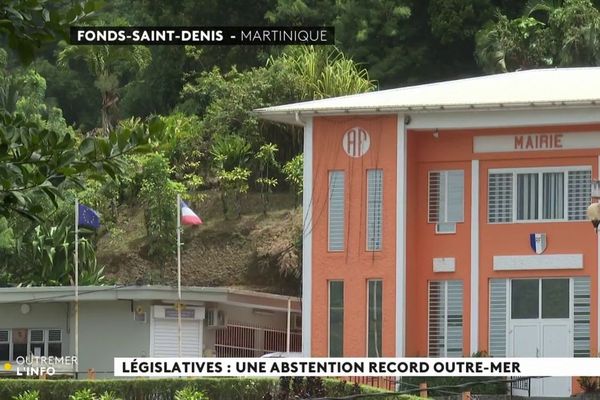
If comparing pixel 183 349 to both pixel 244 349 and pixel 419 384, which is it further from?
pixel 419 384

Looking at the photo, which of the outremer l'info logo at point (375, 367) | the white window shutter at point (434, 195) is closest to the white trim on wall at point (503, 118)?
the white window shutter at point (434, 195)

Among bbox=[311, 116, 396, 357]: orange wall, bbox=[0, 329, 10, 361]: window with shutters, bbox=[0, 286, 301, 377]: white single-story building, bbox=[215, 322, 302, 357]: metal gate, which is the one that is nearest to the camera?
bbox=[311, 116, 396, 357]: orange wall

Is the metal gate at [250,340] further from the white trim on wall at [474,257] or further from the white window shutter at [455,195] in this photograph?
the white trim on wall at [474,257]

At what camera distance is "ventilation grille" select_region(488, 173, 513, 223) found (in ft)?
134

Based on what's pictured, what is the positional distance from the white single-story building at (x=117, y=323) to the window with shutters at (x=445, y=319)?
4297mm

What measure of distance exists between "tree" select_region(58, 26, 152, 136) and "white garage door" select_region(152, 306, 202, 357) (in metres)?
16.9

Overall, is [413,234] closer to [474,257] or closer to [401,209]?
[401,209]

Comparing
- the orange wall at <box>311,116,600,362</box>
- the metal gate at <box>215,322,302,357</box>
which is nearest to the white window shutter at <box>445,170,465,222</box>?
the orange wall at <box>311,116,600,362</box>

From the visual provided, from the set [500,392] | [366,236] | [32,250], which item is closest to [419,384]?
[500,392]

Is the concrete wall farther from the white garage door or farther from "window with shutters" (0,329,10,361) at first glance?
"window with shutters" (0,329,10,361)

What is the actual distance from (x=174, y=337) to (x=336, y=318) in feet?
17.6

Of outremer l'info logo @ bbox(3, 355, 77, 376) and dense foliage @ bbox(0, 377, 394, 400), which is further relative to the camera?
outremer l'info logo @ bbox(3, 355, 77, 376)

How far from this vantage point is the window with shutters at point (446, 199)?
41156 millimetres

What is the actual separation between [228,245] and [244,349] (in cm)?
1002
